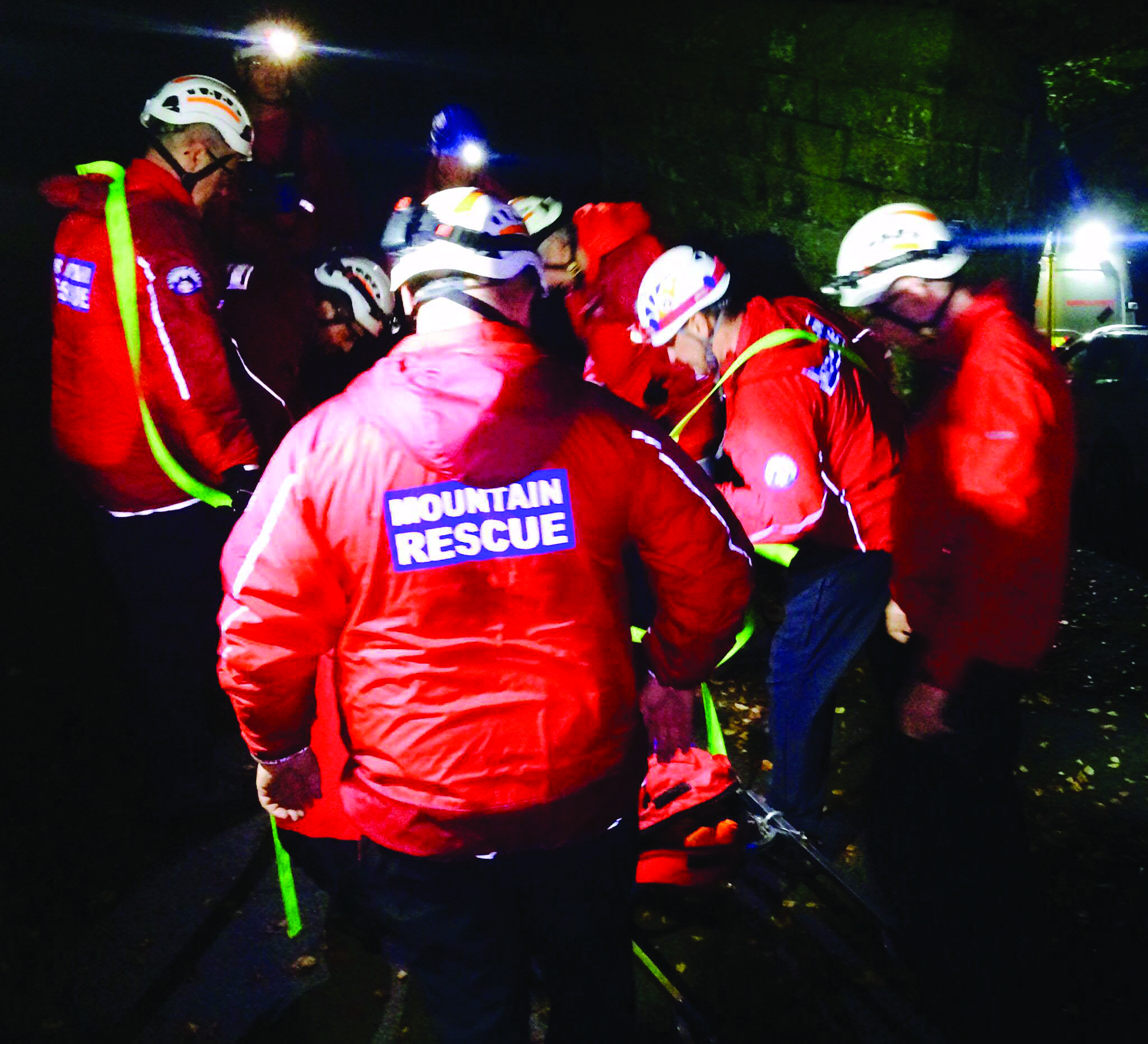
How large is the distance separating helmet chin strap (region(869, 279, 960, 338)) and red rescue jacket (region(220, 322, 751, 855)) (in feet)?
5.12

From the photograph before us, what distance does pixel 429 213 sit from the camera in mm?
1998

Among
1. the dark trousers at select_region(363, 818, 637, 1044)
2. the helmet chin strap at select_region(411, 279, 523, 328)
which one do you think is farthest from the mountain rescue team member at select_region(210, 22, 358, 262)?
the dark trousers at select_region(363, 818, 637, 1044)

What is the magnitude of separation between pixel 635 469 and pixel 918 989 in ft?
8.07

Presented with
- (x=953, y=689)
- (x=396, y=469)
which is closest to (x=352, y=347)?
(x=396, y=469)

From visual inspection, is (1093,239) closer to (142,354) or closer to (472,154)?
(472,154)

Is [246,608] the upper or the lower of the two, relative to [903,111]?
lower

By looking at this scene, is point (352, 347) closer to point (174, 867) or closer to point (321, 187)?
point (174, 867)

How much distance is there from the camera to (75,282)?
3301 millimetres

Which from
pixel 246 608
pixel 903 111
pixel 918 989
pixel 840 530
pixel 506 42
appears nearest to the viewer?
pixel 246 608

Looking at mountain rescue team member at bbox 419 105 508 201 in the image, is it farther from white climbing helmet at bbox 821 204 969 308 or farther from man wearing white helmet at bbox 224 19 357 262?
white climbing helmet at bbox 821 204 969 308

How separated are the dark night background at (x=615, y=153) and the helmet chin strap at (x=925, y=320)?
244 centimetres

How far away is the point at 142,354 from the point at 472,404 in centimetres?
226

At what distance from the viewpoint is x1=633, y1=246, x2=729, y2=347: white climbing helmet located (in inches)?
139

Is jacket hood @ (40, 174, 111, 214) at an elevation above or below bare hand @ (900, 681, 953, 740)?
above
